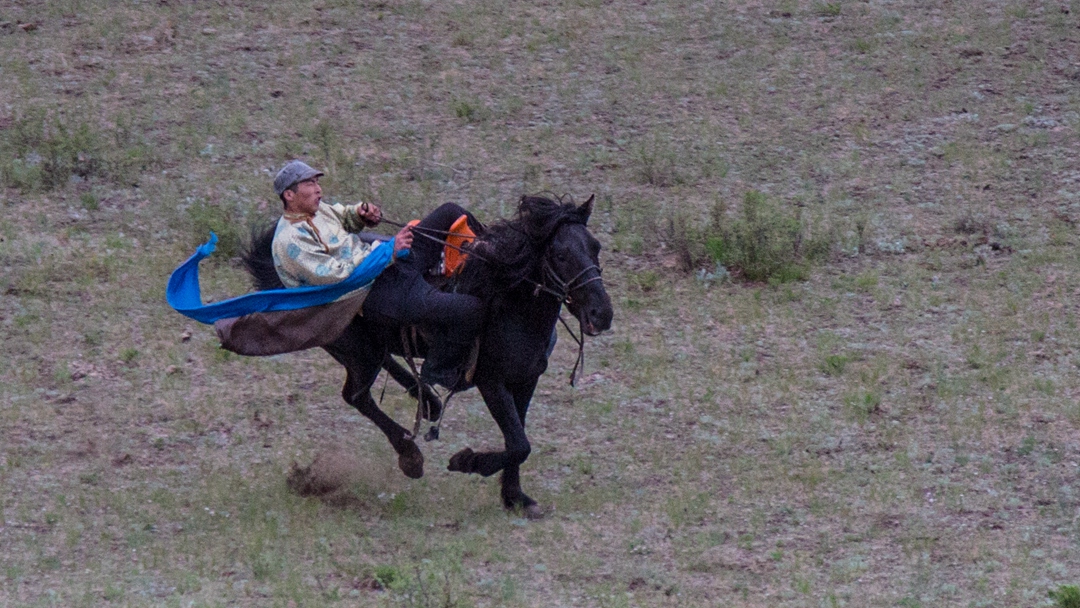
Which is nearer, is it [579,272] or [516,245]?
[579,272]

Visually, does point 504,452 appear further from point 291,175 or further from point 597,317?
point 291,175

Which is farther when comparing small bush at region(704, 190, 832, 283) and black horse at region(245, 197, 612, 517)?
small bush at region(704, 190, 832, 283)

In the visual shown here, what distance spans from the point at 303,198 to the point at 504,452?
177cm

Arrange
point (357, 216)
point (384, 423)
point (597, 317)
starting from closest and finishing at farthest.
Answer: point (597, 317), point (357, 216), point (384, 423)

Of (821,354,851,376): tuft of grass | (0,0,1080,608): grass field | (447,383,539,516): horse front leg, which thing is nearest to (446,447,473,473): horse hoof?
(447,383,539,516): horse front leg

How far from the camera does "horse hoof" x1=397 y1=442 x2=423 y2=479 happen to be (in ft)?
27.2

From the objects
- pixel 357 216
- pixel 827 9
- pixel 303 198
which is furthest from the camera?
pixel 827 9

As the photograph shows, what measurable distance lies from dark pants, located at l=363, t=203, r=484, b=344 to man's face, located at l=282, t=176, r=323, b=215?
23.9 inches

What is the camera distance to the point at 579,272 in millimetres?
7211

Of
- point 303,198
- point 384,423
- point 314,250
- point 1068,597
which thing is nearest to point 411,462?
point 384,423

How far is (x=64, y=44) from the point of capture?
1556 cm

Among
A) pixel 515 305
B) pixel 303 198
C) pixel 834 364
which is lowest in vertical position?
pixel 834 364

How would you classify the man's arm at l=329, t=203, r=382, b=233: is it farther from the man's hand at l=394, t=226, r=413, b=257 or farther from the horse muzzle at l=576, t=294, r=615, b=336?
the horse muzzle at l=576, t=294, r=615, b=336

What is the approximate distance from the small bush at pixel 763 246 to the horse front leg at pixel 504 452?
4.30 meters
